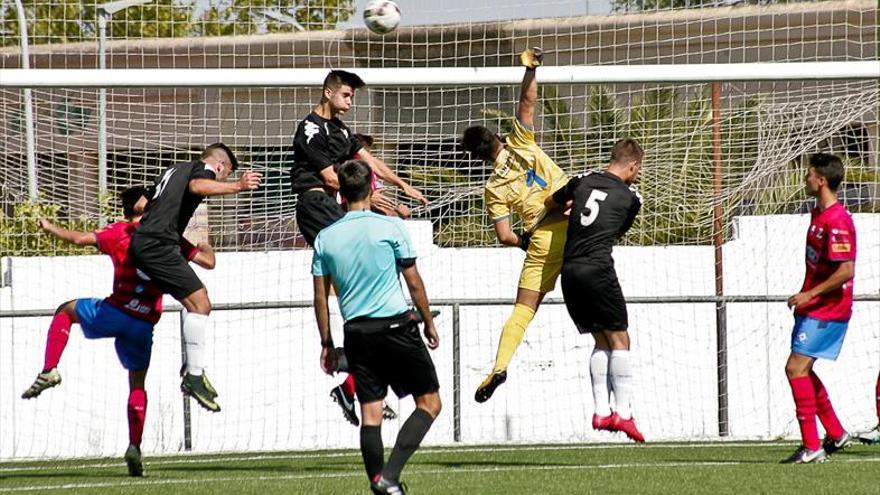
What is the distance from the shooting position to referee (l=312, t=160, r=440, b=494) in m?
8.27

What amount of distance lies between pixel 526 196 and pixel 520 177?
0.18m

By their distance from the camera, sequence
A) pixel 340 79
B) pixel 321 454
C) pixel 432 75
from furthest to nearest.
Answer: pixel 321 454, pixel 432 75, pixel 340 79

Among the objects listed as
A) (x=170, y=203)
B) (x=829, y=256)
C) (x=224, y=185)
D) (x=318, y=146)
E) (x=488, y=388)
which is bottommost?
(x=488, y=388)

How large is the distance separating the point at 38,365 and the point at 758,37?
882cm

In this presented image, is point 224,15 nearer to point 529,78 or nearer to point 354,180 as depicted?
point 529,78

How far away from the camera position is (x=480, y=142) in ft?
37.6

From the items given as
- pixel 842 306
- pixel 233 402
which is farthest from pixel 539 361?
pixel 842 306

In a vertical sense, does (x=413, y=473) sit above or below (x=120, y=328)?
below

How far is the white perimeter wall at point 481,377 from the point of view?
15930mm

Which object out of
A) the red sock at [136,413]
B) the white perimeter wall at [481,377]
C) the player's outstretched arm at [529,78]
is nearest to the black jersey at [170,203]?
the red sock at [136,413]

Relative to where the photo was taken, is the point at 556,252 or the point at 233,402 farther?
the point at 233,402

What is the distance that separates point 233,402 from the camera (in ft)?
52.6

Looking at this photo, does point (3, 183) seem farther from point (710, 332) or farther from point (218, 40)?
point (710, 332)

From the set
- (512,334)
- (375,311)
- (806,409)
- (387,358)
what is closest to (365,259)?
(375,311)
